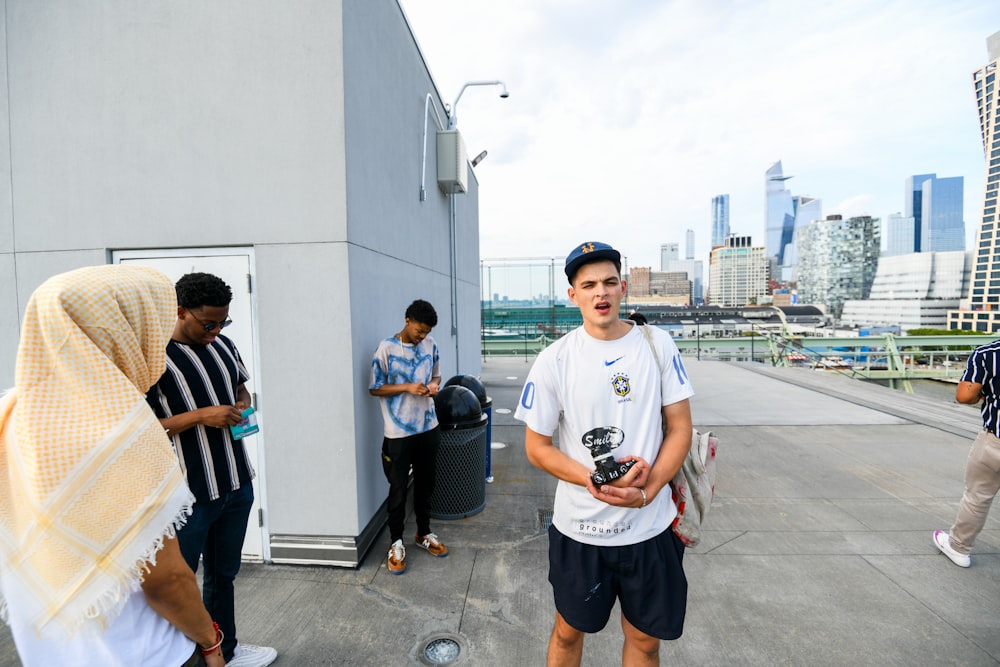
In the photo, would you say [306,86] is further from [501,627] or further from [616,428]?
[501,627]

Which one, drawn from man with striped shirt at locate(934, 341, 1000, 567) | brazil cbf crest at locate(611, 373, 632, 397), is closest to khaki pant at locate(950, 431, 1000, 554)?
man with striped shirt at locate(934, 341, 1000, 567)

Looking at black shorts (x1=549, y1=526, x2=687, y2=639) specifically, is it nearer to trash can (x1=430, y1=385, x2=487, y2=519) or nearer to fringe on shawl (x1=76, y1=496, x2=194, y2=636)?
fringe on shawl (x1=76, y1=496, x2=194, y2=636)

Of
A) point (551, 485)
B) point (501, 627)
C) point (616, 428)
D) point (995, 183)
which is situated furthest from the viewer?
point (995, 183)

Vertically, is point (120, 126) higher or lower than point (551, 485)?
higher

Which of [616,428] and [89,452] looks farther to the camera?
[616,428]

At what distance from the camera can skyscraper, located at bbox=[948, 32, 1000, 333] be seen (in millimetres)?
90375

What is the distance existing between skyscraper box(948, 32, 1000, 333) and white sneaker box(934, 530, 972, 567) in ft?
394

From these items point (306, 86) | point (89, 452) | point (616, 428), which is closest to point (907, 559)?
point (616, 428)

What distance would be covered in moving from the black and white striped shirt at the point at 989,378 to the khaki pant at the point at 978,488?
0.11 metres

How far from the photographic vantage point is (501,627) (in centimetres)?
283

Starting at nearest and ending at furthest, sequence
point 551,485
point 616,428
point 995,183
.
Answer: point 616,428 < point 551,485 < point 995,183

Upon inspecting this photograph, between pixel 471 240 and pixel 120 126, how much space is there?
7150 mm

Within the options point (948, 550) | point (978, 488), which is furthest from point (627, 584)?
point (948, 550)

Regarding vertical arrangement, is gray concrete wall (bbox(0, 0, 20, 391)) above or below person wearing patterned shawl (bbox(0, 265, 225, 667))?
above
